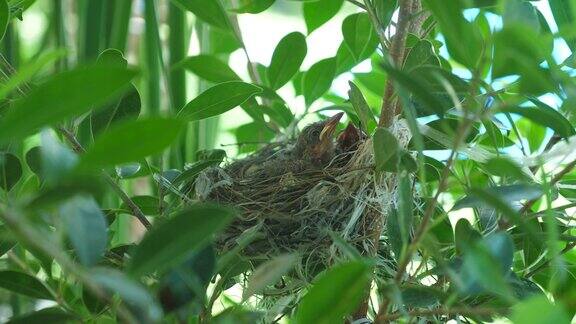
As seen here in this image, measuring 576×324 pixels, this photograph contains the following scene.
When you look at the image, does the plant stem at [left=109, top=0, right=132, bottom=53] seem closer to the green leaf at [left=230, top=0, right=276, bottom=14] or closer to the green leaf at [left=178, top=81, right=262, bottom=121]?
the green leaf at [left=230, top=0, right=276, bottom=14]

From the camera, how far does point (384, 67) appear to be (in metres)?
0.43

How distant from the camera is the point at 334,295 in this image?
0.47m

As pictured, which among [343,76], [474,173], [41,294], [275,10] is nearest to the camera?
[41,294]

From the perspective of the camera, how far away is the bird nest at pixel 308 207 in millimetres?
889

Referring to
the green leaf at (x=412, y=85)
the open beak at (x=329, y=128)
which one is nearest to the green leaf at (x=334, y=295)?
the green leaf at (x=412, y=85)

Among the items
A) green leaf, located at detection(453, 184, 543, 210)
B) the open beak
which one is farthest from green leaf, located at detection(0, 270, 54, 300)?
the open beak

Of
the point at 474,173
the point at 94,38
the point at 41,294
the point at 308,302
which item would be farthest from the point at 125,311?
the point at 94,38

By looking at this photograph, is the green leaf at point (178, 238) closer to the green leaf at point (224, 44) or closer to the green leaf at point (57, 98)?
the green leaf at point (57, 98)

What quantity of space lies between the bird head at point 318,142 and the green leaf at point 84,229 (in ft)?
2.85

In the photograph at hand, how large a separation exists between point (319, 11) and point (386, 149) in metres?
0.42

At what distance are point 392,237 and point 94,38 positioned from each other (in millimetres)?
534

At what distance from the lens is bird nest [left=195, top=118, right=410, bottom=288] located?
89 cm

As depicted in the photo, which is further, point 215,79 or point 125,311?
point 215,79

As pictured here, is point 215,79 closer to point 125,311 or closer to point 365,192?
point 365,192
